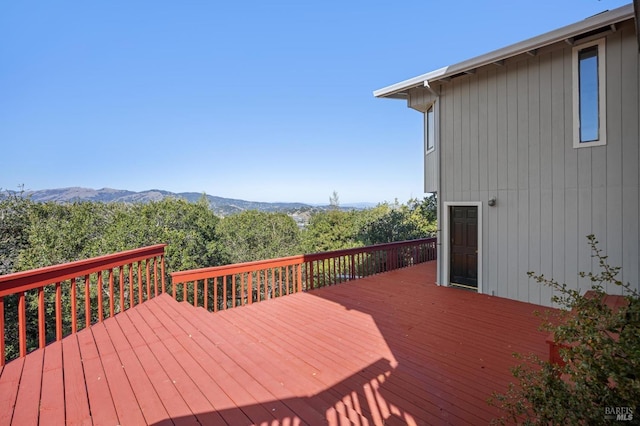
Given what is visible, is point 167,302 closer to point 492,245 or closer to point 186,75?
point 492,245

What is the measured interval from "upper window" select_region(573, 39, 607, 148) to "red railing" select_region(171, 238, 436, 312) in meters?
4.43

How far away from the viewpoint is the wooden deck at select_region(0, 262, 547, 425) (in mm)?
2145

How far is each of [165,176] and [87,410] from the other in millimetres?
46544

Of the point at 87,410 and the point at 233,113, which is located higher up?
the point at 233,113

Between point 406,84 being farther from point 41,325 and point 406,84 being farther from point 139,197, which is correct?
point 139,197

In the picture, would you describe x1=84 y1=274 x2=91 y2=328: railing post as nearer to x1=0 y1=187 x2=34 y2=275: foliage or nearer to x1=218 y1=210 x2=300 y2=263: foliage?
x1=0 y1=187 x2=34 y2=275: foliage

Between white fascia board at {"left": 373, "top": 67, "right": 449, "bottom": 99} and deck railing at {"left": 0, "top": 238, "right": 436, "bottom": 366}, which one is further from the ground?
white fascia board at {"left": 373, "top": 67, "right": 449, "bottom": 99}

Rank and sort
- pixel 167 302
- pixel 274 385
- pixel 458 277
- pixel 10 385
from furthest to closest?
pixel 458 277, pixel 167 302, pixel 274 385, pixel 10 385

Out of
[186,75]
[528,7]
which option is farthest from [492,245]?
[186,75]

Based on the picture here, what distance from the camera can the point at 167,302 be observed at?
448cm

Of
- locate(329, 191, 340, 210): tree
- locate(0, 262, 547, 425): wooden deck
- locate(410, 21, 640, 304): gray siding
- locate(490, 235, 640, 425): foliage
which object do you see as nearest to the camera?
locate(490, 235, 640, 425): foliage

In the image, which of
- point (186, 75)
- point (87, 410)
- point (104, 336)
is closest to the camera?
point (87, 410)

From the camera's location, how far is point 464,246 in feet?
20.6

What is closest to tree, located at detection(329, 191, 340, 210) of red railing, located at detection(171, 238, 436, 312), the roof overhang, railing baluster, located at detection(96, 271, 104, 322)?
red railing, located at detection(171, 238, 436, 312)
